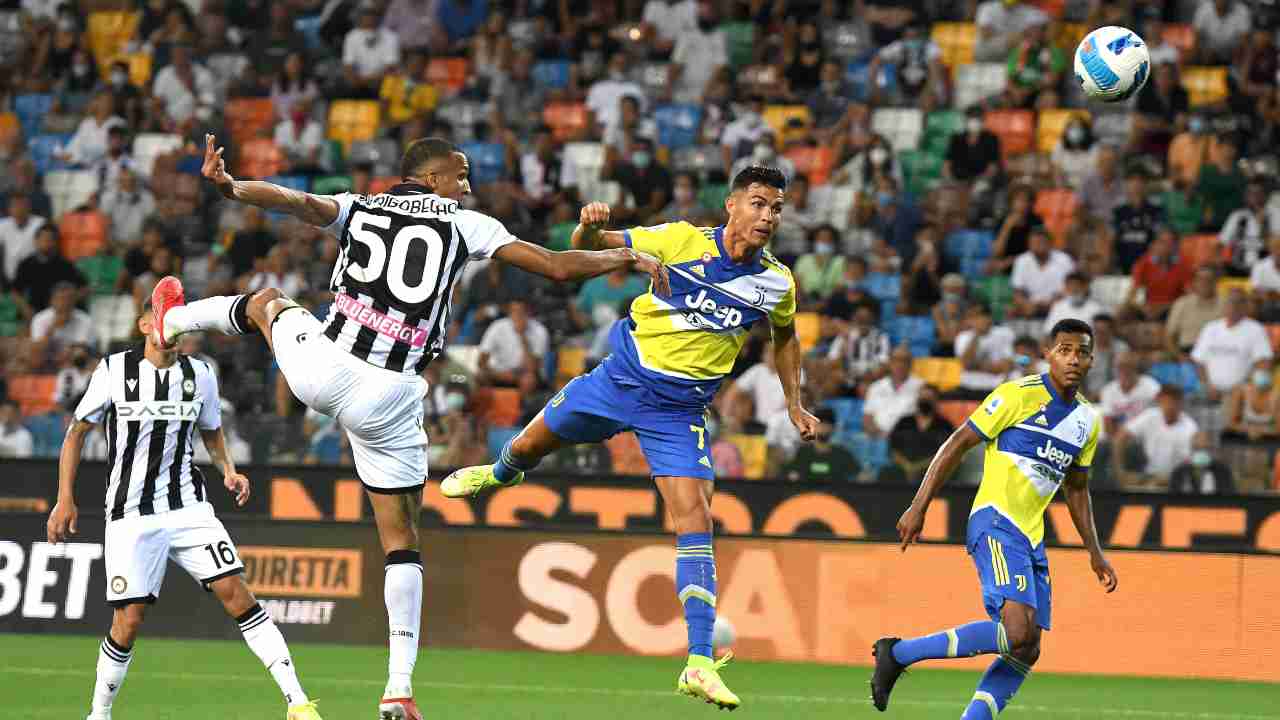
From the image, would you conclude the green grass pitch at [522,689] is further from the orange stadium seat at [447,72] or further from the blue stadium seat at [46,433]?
the orange stadium seat at [447,72]

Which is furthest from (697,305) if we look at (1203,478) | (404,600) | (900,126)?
(900,126)

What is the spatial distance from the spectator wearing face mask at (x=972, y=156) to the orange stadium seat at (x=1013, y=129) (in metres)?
0.31

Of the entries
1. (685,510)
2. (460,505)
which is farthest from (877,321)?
(685,510)

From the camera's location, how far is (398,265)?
28.1 feet

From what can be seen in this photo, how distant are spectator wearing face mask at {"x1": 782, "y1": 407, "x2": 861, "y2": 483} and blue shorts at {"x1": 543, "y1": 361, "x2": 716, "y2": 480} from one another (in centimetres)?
569

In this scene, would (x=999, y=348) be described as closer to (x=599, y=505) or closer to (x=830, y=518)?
(x=830, y=518)

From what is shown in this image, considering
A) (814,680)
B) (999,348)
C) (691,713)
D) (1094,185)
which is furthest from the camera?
(1094,185)

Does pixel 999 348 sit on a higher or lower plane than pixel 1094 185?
lower

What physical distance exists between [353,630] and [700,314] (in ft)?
20.0

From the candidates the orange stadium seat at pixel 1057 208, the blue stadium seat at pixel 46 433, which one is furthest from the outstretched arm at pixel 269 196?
the orange stadium seat at pixel 1057 208

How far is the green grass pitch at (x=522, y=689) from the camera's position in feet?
35.0

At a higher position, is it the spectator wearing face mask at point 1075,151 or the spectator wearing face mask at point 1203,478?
the spectator wearing face mask at point 1075,151

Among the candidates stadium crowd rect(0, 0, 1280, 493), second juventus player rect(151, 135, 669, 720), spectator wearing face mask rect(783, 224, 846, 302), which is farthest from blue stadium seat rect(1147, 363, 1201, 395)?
second juventus player rect(151, 135, 669, 720)

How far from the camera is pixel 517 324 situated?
1783cm
